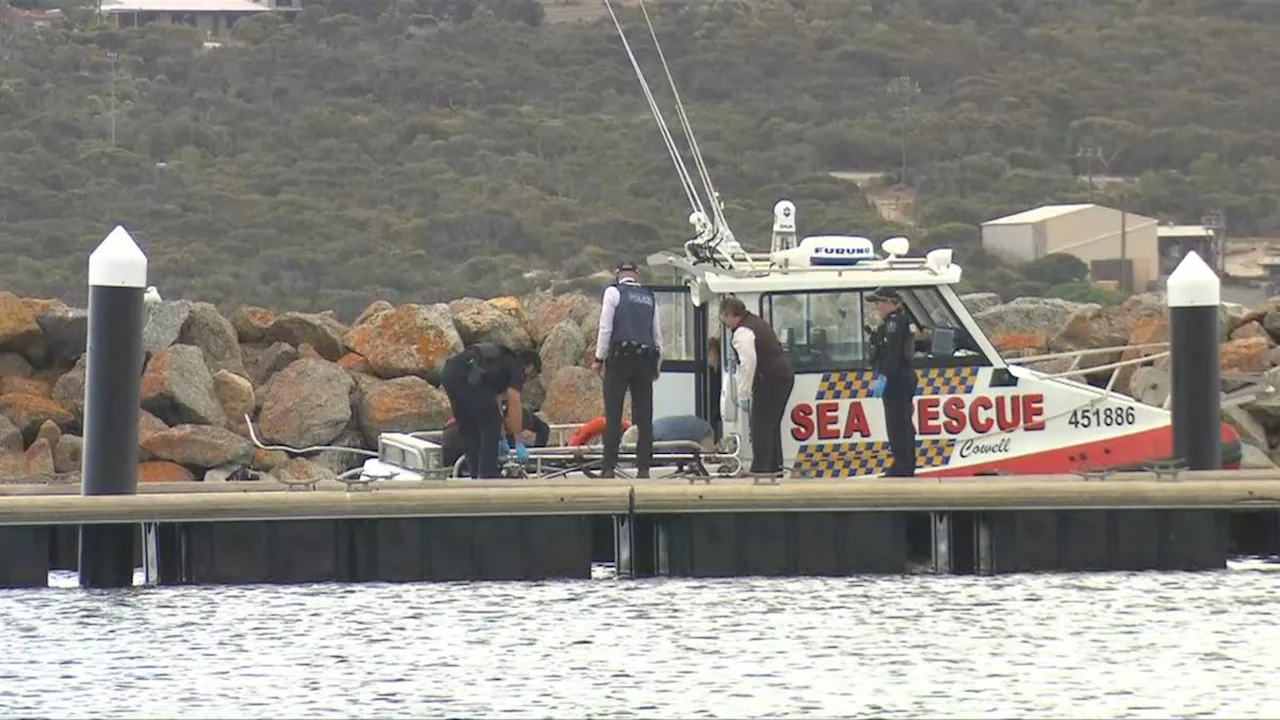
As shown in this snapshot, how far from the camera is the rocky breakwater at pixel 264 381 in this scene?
22.5m

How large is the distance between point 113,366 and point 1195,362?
6170 millimetres

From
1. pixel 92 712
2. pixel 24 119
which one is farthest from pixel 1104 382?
pixel 24 119

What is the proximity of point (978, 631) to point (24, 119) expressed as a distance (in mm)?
41017

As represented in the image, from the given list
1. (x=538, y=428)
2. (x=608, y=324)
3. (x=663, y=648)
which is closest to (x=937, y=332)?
(x=608, y=324)

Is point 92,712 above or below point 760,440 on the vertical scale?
below

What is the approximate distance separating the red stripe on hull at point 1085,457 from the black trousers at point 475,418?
256 cm

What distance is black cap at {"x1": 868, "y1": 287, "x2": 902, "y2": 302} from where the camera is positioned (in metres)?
17.4

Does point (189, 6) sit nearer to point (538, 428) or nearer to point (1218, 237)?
point (1218, 237)

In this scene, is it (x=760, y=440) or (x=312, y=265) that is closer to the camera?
(x=760, y=440)

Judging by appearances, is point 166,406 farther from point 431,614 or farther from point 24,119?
point 24,119

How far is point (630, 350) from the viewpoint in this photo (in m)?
17.2

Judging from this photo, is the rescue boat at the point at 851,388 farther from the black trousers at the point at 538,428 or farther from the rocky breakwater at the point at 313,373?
the rocky breakwater at the point at 313,373

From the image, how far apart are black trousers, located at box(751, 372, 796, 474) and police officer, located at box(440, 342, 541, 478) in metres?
1.44

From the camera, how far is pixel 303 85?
57.8 meters
